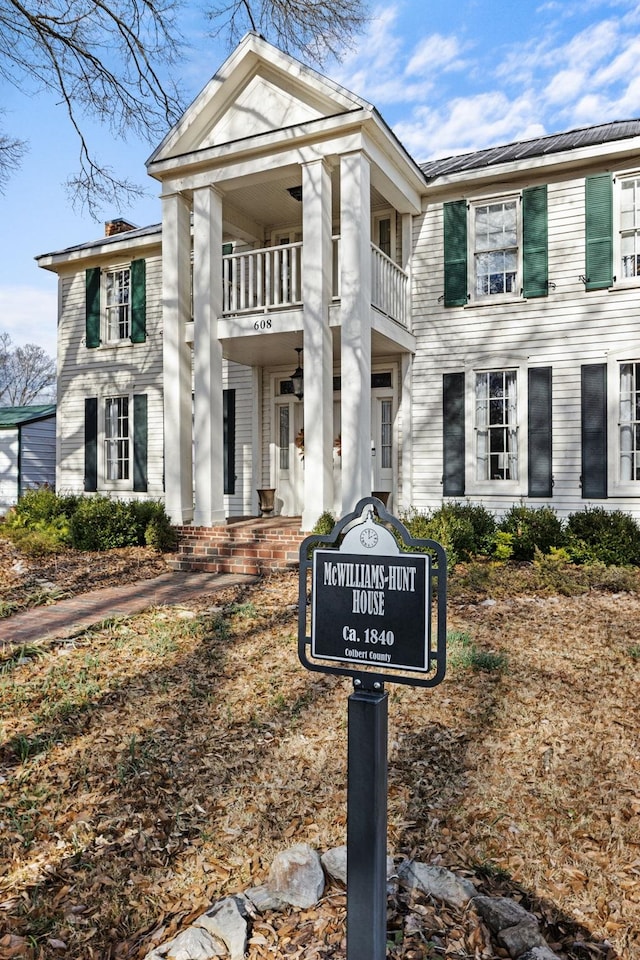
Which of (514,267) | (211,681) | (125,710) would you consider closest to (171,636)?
(211,681)

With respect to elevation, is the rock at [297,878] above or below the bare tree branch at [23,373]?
below

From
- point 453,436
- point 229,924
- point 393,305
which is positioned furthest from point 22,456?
point 229,924

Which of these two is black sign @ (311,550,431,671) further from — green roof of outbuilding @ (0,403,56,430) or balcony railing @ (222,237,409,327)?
green roof of outbuilding @ (0,403,56,430)

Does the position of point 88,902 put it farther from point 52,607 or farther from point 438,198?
point 438,198

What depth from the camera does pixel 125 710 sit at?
452 centimetres

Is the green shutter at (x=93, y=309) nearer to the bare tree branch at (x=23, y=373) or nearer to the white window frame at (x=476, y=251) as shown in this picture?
the white window frame at (x=476, y=251)

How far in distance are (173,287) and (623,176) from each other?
7.50 m

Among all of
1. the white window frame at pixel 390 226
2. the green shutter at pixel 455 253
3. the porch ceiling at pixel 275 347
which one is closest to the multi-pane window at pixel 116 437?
the porch ceiling at pixel 275 347

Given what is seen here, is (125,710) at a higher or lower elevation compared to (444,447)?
lower

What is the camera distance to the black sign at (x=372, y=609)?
194cm

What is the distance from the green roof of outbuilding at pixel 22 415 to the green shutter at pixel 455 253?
12105 millimetres

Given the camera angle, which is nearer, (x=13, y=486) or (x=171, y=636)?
(x=171, y=636)

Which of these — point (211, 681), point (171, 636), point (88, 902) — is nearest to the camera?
point (88, 902)

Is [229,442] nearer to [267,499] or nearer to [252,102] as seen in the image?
[267,499]
